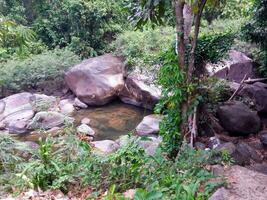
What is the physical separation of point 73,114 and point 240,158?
20.0ft

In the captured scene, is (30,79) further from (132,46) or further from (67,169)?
(67,169)

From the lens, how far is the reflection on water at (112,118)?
873 cm

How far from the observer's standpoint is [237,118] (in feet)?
19.4

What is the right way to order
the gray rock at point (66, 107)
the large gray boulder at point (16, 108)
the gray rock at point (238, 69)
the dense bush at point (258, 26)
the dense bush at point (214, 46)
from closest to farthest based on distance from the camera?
the dense bush at point (214, 46), the dense bush at point (258, 26), the gray rock at point (238, 69), the large gray boulder at point (16, 108), the gray rock at point (66, 107)

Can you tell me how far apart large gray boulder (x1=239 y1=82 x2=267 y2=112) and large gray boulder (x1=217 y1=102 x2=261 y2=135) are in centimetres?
38

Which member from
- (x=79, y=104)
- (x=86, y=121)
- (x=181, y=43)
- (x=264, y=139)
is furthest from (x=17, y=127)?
(x=264, y=139)

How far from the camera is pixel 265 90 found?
6367 mm

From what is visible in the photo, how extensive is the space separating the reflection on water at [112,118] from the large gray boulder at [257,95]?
3.24 meters

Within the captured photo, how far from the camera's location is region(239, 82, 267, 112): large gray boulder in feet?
20.7

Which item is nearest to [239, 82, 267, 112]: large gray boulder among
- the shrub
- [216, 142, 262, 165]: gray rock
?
[216, 142, 262, 165]: gray rock

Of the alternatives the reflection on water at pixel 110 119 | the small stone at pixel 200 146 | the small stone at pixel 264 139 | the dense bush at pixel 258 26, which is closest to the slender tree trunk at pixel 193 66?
the small stone at pixel 200 146

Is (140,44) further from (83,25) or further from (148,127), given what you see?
(148,127)

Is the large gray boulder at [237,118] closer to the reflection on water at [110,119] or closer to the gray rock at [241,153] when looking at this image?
the gray rock at [241,153]

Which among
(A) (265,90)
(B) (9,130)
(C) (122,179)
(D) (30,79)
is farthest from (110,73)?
(C) (122,179)
